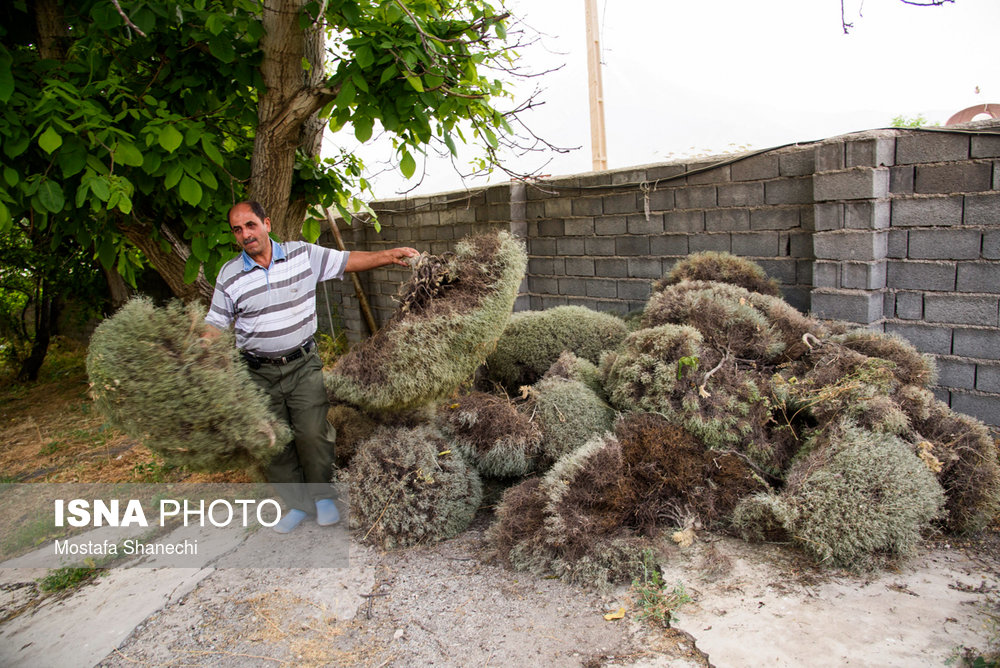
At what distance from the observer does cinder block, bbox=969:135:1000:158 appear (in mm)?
3354

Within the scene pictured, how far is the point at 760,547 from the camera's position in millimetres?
2938

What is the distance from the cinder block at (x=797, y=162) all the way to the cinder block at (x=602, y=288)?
1.60m

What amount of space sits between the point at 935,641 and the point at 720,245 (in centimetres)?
290

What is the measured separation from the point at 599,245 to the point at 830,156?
1.98 meters

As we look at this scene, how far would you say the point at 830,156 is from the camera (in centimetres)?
383

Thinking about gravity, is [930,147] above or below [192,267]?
above

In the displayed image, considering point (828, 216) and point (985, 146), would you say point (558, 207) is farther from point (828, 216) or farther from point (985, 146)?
point (985, 146)

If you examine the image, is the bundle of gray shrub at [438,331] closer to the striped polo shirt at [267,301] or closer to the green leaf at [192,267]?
the striped polo shirt at [267,301]

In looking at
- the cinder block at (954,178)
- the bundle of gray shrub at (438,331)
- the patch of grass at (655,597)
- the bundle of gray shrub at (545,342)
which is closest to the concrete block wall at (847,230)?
the cinder block at (954,178)

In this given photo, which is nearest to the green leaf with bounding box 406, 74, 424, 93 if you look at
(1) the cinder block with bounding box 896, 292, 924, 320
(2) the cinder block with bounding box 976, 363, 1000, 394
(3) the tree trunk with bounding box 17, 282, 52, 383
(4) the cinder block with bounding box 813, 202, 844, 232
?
(4) the cinder block with bounding box 813, 202, 844, 232

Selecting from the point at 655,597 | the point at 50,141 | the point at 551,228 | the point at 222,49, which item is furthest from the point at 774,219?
the point at 50,141

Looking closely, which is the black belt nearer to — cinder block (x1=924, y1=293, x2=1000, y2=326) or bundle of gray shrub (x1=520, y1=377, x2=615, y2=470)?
bundle of gray shrub (x1=520, y1=377, x2=615, y2=470)

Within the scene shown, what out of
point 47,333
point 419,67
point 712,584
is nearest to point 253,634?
point 712,584

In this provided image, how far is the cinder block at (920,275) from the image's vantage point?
3.61 meters
